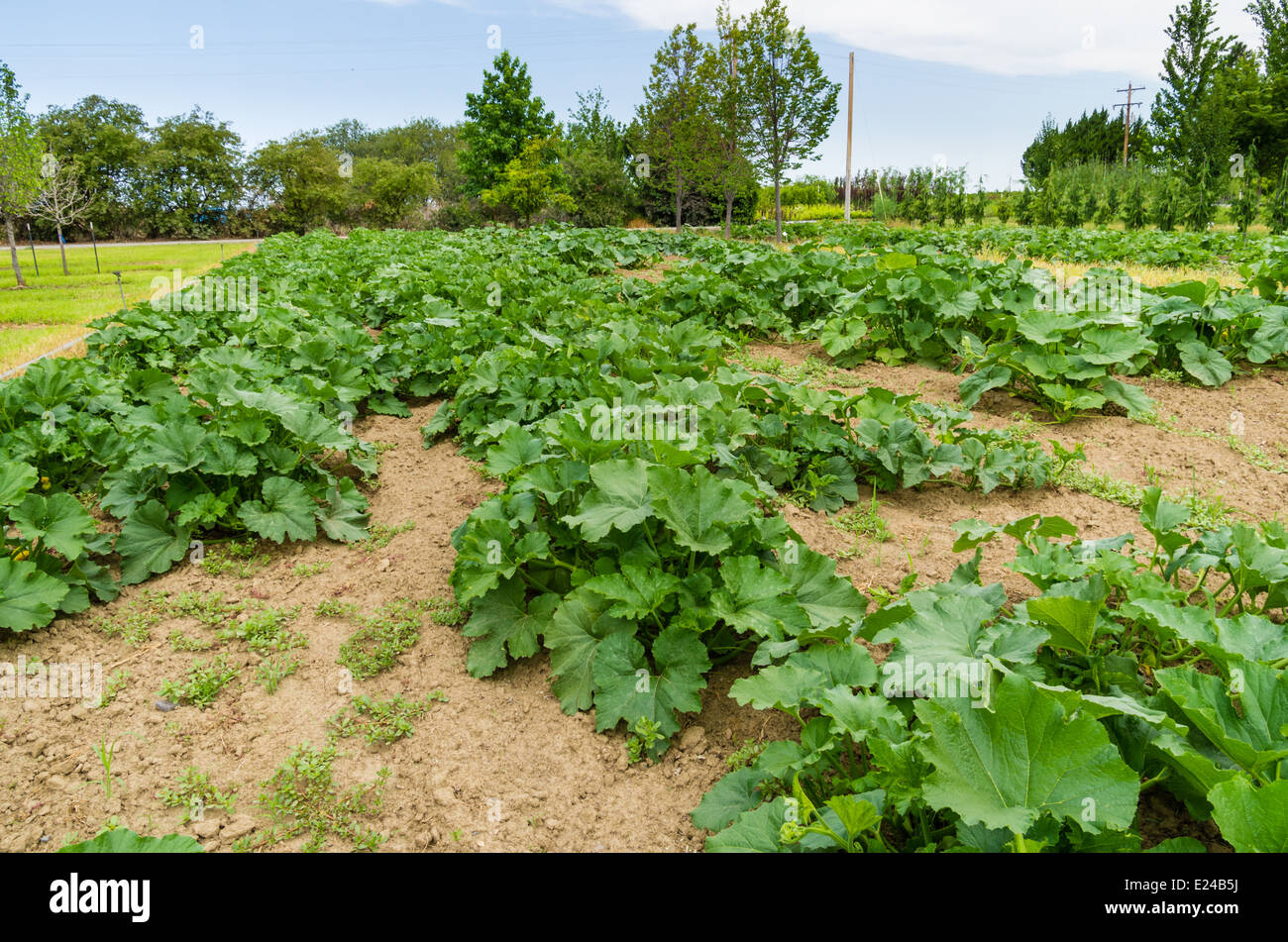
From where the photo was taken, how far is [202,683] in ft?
9.95

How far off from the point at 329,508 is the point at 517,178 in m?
29.4

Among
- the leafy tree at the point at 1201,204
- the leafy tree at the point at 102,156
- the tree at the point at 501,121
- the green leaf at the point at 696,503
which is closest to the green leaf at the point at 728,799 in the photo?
the green leaf at the point at 696,503

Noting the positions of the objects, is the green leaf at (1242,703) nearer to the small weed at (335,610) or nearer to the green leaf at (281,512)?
the small weed at (335,610)

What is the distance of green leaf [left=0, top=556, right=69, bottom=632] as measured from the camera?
2.96m

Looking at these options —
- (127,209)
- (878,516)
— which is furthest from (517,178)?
(878,516)

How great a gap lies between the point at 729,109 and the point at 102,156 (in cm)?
3491

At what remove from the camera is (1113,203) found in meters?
26.2

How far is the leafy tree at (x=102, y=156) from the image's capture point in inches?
1469

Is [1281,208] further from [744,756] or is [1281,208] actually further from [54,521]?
[54,521]

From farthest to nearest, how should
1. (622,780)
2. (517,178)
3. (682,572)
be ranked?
(517,178) < (682,572) < (622,780)

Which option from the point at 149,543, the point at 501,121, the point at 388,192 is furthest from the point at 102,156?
the point at 149,543

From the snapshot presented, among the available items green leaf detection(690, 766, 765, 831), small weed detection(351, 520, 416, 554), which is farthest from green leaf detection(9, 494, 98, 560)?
green leaf detection(690, 766, 765, 831)

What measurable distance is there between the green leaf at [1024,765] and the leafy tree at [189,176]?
168 ft
